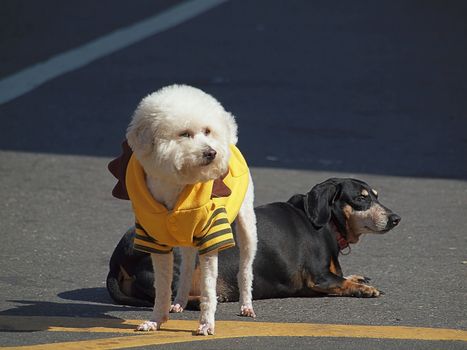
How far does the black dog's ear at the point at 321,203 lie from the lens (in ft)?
25.2

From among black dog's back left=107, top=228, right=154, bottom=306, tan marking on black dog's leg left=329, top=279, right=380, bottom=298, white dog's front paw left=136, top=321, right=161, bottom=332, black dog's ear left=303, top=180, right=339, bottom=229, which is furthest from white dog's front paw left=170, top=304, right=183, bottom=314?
Answer: black dog's ear left=303, top=180, right=339, bottom=229

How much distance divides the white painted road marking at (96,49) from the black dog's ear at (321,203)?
268 inches

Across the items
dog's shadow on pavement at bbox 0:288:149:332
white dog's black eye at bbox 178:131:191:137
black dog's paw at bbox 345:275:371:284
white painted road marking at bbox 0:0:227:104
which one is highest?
white painted road marking at bbox 0:0:227:104

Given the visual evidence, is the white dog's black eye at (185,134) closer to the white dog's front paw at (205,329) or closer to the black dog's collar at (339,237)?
the white dog's front paw at (205,329)

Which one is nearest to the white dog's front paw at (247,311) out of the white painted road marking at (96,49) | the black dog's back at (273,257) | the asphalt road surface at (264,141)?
the asphalt road surface at (264,141)

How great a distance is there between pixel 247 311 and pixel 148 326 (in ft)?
2.47

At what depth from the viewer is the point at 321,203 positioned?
7.68 m

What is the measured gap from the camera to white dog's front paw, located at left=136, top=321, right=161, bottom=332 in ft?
21.2

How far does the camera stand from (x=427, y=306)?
23.8 ft

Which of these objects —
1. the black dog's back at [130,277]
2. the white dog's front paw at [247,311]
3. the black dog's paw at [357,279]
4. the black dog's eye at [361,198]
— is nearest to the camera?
the white dog's front paw at [247,311]

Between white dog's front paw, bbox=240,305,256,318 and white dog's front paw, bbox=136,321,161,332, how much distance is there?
26.7 inches

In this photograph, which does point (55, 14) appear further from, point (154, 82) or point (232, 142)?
point (232, 142)

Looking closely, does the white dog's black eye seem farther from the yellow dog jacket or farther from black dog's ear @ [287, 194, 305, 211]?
black dog's ear @ [287, 194, 305, 211]

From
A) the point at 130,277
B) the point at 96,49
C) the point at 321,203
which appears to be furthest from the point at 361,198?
the point at 96,49
